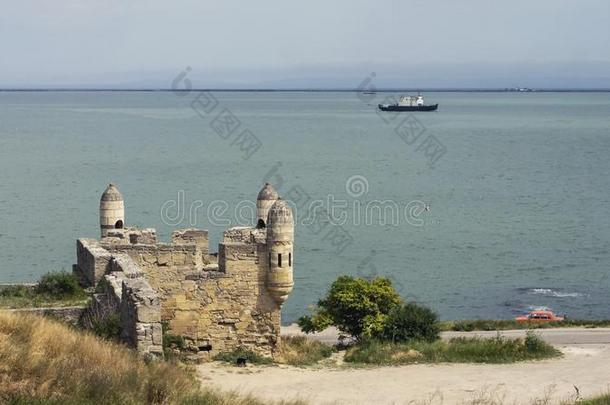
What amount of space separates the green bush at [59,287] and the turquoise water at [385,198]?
595 inches

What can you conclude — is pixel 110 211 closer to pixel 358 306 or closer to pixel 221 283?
pixel 221 283

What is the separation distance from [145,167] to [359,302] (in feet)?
198

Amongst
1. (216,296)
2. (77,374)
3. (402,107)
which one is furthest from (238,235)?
(402,107)

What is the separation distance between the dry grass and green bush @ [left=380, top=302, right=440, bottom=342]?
36.0 feet

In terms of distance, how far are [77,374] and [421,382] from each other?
8.96 meters

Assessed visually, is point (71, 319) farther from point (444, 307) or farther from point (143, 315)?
point (444, 307)

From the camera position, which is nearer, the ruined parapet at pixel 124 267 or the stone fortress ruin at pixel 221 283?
the ruined parapet at pixel 124 267

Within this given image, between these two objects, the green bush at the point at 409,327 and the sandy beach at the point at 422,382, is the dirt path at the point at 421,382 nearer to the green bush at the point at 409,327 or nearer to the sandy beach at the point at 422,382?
the sandy beach at the point at 422,382

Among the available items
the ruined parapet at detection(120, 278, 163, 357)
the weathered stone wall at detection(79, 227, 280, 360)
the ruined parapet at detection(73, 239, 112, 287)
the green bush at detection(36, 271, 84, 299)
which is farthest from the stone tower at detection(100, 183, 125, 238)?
the ruined parapet at detection(120, 278, 163, 357)

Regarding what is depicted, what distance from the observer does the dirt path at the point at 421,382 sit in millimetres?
16812

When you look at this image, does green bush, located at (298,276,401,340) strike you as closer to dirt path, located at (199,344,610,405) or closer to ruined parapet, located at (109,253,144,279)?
dirt path, located at (199,344,610,405)

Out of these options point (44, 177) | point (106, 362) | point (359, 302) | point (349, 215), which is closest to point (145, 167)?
point (44, 177)

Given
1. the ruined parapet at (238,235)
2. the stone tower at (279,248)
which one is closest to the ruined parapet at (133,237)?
the ruined parapet at (238,235)

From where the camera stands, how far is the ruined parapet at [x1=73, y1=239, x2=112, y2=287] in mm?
19016
